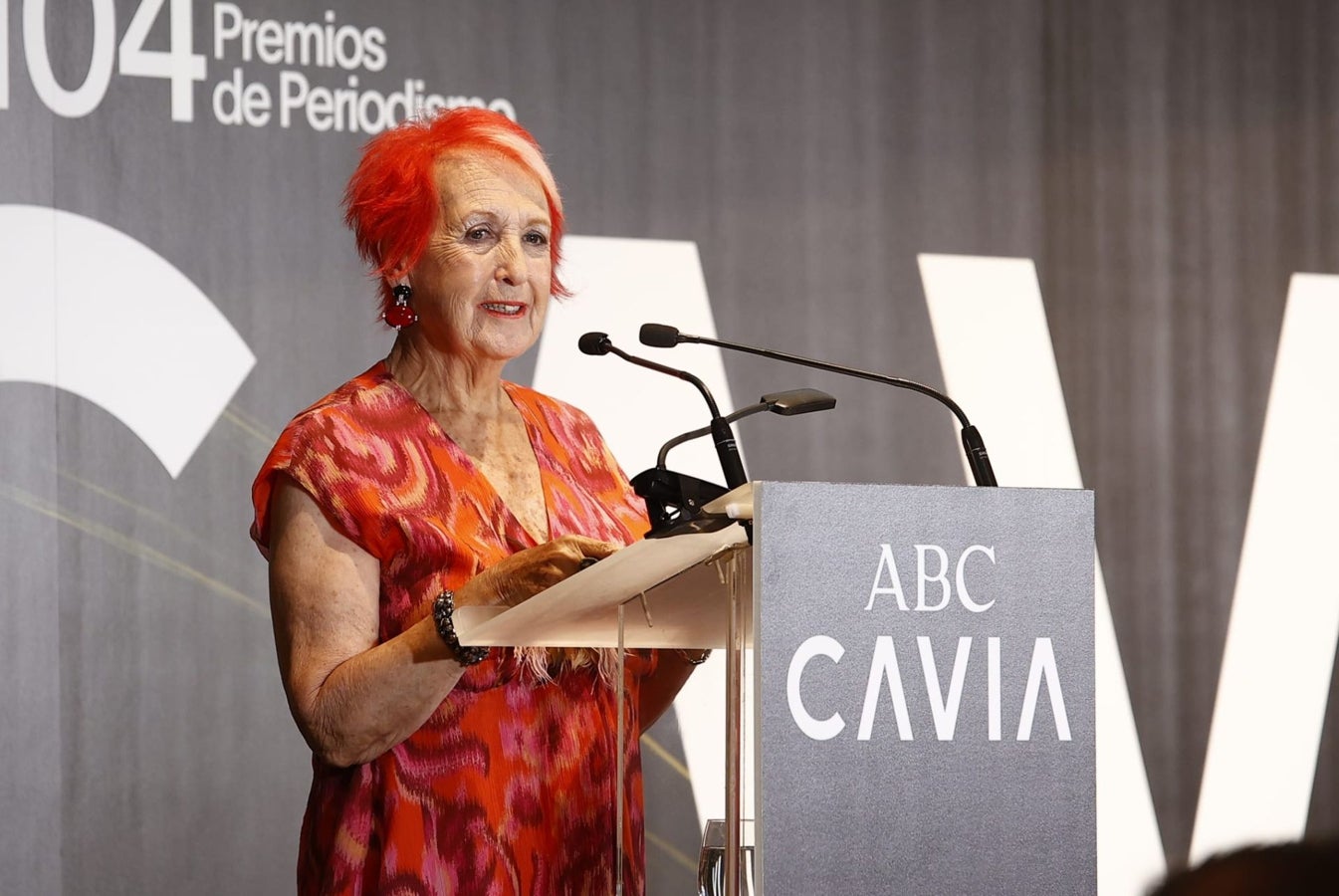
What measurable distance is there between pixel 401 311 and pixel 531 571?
0.77 m

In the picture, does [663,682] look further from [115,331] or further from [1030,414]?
[1030,414]

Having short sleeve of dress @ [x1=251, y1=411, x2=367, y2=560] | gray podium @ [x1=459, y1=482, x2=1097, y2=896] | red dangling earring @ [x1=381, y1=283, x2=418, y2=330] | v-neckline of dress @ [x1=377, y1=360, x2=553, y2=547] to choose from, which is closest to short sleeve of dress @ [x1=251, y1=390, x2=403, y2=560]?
short sleeve of dress @ [x1=251, y1=411, x2=367, y2=560]

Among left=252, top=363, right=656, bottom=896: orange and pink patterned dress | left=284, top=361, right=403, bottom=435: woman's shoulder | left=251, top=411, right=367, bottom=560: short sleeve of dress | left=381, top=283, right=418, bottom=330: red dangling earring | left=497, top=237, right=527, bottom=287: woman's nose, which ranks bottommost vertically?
left=252, top=363, right=656, bottom=896: orange and pink patterned dress

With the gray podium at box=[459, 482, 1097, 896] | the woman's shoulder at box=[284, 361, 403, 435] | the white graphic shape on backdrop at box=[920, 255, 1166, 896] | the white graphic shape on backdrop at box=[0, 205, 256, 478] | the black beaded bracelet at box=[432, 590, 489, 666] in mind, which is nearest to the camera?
the gray podium at box=[459, 482, 1097, 896]

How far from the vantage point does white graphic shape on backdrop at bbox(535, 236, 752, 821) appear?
4105mm

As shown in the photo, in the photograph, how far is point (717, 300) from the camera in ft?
13.9

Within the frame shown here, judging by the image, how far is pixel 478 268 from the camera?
238cm

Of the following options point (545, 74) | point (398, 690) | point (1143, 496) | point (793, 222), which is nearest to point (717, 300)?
point (793, 222)

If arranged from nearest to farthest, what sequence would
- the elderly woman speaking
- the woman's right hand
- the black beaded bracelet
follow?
1. the woman's right hand
2. the black beaded bracelet
3. the elderly woman speaking

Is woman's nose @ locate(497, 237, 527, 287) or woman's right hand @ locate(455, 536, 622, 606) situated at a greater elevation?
woman's nose @ locate(497, 237, 527, 287)

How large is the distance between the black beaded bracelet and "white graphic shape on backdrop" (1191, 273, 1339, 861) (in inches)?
127

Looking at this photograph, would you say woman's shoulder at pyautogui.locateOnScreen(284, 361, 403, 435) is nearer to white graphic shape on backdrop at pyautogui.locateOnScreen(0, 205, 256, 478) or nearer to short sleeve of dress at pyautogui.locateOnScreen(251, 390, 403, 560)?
short sleeve of dress at pyautogui.locateOnScreen(251, 390, 403, 560)

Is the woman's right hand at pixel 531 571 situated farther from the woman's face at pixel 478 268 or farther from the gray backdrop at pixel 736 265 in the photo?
the gray backdrop at pixel 736 265

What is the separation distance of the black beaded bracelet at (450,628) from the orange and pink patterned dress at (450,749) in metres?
0.22
